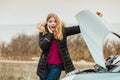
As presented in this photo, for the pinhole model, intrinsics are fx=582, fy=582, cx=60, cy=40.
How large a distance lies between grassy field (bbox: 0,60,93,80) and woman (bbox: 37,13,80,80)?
102 inches

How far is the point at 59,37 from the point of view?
725 cm

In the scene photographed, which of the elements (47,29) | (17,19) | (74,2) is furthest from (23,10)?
(47,29)

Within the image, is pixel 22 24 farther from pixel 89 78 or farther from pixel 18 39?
pixel 89 78

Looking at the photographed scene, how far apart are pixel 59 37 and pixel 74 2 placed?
2.52 meters

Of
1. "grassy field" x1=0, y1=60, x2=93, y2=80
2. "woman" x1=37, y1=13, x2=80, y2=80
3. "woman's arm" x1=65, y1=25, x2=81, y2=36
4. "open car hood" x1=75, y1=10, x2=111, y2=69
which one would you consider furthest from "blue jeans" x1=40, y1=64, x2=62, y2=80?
"grassy field" x1=0, y1=60, x2=93, y2=80

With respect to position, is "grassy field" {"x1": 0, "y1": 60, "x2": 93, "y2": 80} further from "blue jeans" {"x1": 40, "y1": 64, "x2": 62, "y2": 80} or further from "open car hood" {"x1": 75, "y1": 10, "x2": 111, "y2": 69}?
"open car hood" {"x1": 75, "y1": 10, "x2": 111, "y2": 69}

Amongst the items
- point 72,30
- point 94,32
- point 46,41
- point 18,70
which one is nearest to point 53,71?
point 46,41

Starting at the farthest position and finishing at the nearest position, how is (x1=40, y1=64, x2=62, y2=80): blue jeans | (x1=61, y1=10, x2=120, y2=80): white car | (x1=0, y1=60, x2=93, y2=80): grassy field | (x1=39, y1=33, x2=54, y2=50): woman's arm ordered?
1. (x1=0, y1=60, x2=93, y2=80): grassy field
2. (x1=40, y1=64, x2=62, y2=80): blue jeans
3. (x1=39, y1=33, x2=54, y2=50): woman's arm
4. (x1=61, y1=10, x2=120, y2=80): white car

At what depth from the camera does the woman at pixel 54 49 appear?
23.8 ft

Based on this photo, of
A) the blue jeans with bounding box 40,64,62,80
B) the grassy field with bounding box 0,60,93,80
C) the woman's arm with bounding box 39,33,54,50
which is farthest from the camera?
the grassy field with bounding box 0,60,93,80

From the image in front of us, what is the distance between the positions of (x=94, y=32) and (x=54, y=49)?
6.55 feet

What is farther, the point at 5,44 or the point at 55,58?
the point at 5,44

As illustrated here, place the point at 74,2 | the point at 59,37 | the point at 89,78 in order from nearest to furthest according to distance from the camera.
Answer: the point at 89,78
the point at 59,37
the point at 74,2

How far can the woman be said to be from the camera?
23.8 ft
